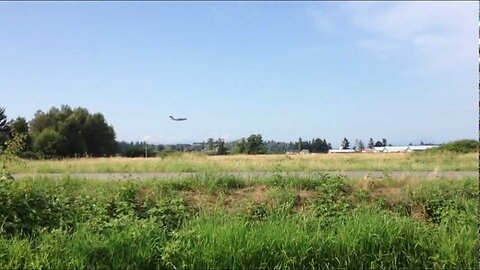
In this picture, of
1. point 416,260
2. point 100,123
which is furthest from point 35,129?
point 416,260

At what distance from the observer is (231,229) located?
5984mm

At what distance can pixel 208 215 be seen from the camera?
740 cm

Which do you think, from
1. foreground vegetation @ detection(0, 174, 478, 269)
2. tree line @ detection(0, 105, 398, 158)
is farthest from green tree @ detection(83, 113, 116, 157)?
foreground vegetation @ detection(0, 174, 478, 269)

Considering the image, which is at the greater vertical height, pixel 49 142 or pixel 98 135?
pixel 98 135

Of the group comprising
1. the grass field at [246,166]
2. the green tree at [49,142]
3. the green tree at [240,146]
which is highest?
the green tree at [49,142]

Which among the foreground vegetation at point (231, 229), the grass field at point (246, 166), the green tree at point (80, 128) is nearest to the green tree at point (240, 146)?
the green tree at point (80, 128)

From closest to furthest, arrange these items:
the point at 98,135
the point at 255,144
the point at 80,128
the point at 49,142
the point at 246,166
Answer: the point at 246,166 < the point at 49,142 < the point at 255,144 < the point at 80,128 < the point at 98,135

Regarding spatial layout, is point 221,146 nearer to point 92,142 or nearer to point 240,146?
point 240,146

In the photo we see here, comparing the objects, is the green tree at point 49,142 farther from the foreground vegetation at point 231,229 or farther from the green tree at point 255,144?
the foreground vegetation at point 231,229

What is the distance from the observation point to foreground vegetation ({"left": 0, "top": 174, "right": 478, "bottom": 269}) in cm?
541

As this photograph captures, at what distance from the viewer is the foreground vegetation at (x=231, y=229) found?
5.41m

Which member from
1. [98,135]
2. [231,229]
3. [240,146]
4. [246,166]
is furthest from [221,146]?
[231,229]

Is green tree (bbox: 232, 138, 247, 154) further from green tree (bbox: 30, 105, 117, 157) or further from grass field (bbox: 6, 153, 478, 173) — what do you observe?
grass field (bbox: 6, 153, 478, 173)

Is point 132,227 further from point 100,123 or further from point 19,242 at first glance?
point 100,123
